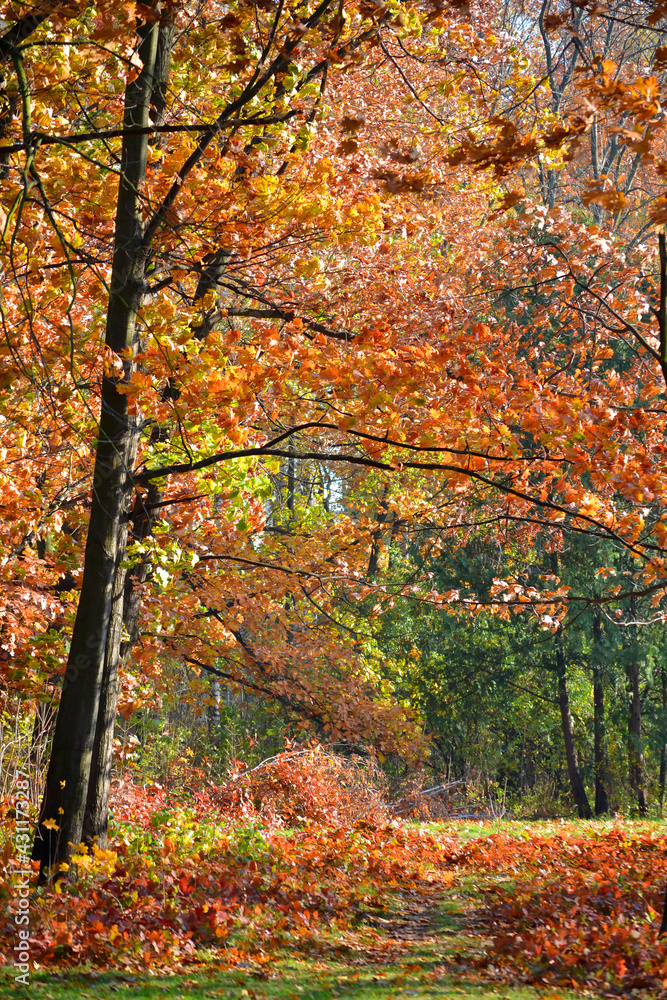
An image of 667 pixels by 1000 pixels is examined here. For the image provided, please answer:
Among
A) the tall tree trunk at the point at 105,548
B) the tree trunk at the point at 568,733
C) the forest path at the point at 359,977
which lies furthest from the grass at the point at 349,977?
the tree trunk at the point at 568,733

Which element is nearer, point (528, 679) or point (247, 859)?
point (247, 859)

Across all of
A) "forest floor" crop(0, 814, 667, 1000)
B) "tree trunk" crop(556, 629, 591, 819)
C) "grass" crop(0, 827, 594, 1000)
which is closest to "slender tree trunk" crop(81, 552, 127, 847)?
"forest floor" crop(0, 814, 667, 1000)

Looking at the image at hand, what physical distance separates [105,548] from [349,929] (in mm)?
3353

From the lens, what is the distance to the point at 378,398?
5.30 meters

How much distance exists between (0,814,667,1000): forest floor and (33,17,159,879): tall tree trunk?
0.58 meters

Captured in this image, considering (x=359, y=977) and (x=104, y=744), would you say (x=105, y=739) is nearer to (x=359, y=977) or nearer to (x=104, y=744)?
(x=104, y=744)

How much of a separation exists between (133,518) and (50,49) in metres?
3.79

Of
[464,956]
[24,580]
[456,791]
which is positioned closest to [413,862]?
[464,956]

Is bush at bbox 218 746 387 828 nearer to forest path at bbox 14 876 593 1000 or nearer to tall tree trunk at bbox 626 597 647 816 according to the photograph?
forest path at bbox 14 876 593 1000

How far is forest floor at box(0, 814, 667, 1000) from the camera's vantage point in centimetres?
468

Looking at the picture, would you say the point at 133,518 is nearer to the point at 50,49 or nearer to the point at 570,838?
the point at 50,49

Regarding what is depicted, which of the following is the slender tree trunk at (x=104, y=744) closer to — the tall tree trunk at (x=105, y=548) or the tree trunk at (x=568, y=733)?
the tall tree trunk at (x=105, y=548)

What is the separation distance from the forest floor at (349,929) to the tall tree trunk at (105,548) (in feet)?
1.92

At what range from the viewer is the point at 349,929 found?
19.9 ft
